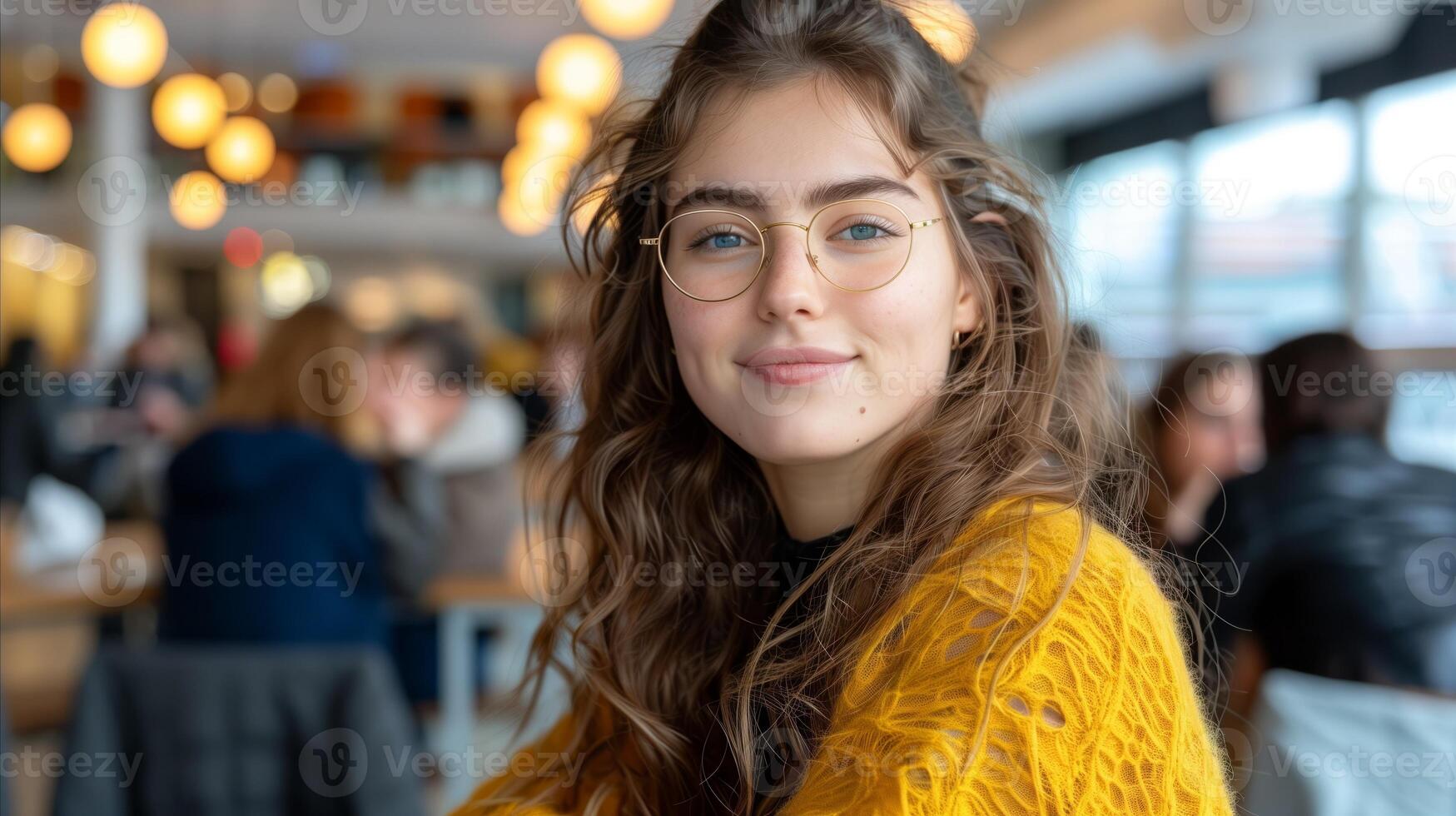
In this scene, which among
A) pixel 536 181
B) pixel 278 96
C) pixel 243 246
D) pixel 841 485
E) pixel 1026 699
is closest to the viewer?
pixel 1026 699

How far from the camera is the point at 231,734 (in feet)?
6.41

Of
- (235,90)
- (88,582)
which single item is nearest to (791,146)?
(88,582)

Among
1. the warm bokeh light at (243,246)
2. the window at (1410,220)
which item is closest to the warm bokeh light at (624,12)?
the window at (1410,220)

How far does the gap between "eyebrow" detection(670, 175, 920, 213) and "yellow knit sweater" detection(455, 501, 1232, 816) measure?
31 cm

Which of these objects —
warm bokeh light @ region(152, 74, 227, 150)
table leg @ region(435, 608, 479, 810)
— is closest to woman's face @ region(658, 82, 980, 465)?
table leg @ region(435, 608, 479, 810)

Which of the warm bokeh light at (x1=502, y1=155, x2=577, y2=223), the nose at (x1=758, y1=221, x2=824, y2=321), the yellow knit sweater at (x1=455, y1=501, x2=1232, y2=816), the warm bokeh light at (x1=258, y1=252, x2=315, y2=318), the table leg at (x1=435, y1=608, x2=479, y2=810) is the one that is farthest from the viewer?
the warm bokeh light at (x1=258, y1=252, x2=315, y2=318)

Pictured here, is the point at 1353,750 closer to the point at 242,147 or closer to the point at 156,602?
the point at 156,602

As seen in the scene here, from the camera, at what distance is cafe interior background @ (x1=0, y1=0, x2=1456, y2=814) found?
11.1ft

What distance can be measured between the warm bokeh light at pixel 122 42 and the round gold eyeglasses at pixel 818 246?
137 inches

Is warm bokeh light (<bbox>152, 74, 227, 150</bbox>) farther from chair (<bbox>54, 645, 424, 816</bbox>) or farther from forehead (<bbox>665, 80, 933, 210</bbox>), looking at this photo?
forehead (<bbox>665, 80, 933, 210</bbox>)

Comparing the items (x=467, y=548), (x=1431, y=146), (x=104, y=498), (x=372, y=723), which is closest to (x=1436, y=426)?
(x=1431, y=146)

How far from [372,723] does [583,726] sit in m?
0.94

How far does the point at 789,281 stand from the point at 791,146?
0.41 ft

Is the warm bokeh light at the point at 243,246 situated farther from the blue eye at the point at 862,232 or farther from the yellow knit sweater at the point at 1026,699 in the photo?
the yellow knit sweater at the point at 1026,699
